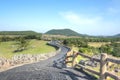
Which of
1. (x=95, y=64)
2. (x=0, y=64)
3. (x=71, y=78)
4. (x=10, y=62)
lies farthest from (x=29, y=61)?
(x=71, y=78)

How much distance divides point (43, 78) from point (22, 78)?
1.30 metres

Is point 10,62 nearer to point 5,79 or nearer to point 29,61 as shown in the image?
point 29,61

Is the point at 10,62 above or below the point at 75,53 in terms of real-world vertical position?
below

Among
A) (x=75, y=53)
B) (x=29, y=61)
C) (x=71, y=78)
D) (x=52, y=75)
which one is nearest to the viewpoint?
(x=71, y=78)

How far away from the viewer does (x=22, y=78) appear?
12750mm

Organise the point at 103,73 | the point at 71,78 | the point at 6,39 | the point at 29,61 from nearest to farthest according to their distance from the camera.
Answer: the point at 103,73 → the point at 71,78 → the point at 29,61 → the point at 6,39

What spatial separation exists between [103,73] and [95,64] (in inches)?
577

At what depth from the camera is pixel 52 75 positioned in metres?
13.0

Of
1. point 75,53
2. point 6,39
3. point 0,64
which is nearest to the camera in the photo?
point 75,53

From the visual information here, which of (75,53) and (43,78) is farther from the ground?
(75,53)

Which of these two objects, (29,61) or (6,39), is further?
(6,39)

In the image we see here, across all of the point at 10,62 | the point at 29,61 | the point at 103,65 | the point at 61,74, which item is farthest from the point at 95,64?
the point at 103,65

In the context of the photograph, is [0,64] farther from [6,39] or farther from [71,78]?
[6,39]

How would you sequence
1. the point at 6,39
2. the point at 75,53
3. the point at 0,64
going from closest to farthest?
the point at 75,53 → the point at 0,64 → the point at 6,39
